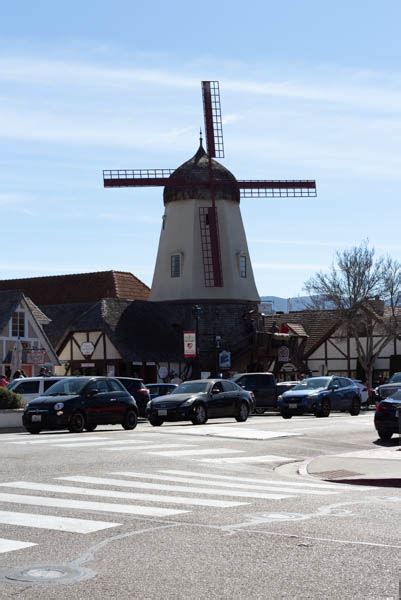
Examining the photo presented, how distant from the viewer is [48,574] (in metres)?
8.13

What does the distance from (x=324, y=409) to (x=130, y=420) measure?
1068 cm

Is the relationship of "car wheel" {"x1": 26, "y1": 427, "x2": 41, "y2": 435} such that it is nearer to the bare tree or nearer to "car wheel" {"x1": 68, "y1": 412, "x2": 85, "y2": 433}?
"car wheel" {"x1": 68, "y1": 412, "x2": 85, "y2": 433}

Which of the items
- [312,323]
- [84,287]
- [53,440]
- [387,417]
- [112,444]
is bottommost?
[112,444]

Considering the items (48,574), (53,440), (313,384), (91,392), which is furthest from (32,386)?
(48,574)

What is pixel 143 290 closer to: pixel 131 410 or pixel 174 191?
pixel 174 191

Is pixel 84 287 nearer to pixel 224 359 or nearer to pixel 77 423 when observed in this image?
pixel 224 359

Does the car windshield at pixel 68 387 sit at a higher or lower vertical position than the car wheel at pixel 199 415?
higher

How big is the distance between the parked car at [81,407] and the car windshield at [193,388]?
317 cm

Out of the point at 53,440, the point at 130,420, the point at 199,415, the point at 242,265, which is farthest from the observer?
the point at 242,265

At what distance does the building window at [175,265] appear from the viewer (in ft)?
211

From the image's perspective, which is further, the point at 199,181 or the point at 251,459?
the point at 199,181

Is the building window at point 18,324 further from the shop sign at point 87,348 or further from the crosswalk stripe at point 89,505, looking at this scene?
the crosswalk stripe at point 89,505

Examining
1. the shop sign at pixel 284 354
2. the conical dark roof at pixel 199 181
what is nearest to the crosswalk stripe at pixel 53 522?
the shop sign at pixel 284 354

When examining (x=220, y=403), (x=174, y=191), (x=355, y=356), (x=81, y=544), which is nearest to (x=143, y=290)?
(x=174, y=191)
